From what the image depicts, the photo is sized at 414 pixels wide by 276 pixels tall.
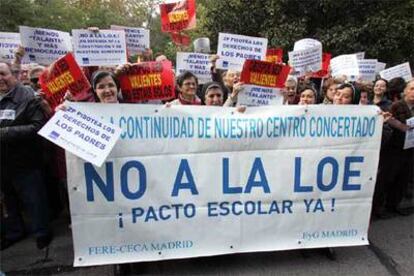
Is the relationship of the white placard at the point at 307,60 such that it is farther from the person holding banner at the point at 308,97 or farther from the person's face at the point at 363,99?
the person holding banner at the point at 308,97

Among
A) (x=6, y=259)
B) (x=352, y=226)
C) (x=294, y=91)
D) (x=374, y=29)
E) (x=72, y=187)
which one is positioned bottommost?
(x=6, y=259)

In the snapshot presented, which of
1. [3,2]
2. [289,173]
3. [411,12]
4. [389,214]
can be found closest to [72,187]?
[289,173]

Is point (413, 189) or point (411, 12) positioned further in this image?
point (411, 12)

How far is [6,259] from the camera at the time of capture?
4.60 metres

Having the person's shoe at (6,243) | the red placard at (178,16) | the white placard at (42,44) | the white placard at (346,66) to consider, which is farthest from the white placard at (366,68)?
the person's shoe at (6,243)

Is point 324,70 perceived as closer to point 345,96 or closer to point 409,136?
point 409,136

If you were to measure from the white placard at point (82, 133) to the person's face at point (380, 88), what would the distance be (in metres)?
3.68

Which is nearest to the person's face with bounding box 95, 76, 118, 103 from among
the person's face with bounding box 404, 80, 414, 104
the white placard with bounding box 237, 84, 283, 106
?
the white placard with bounding box 237, 84, 283, 106

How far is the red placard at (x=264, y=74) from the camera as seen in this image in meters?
4.34

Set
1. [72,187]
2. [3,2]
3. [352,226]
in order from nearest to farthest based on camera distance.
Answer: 1. [72,187]
2. [352,226]
3. [3,2]

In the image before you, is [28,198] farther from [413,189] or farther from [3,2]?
[3,2]

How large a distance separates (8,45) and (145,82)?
2.40m

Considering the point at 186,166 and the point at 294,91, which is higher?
the point at 294,91

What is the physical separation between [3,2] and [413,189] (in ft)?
50.2
